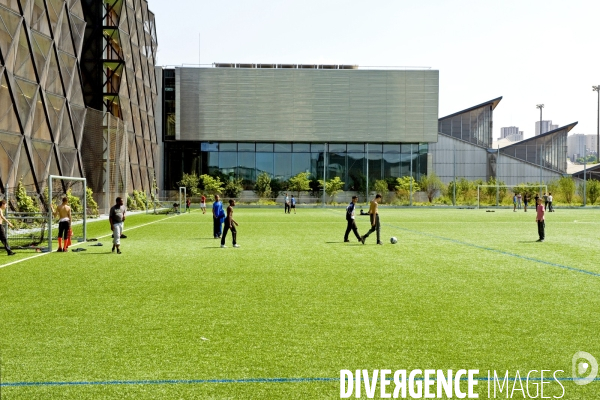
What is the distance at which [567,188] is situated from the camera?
81000 millimetres

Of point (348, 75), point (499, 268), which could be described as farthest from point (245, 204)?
point (499, 268)

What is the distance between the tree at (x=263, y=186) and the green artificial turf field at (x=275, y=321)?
64.0 metres

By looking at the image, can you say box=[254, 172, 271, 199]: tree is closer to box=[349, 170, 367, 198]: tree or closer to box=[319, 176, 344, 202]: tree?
box=[319, 176, 344, 202]: tree

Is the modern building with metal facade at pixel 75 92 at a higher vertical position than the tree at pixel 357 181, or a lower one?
higher

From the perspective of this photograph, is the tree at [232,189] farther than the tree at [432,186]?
No

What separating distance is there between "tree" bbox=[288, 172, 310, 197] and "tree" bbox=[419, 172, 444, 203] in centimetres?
1533

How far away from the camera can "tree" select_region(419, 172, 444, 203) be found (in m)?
84.2

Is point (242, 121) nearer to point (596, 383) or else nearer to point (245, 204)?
point (245, 204)

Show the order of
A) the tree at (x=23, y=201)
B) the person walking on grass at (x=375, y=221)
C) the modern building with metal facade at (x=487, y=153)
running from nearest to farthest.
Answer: the person walking on grass at (x=375, y=221)
the tree at (x=23, y=201)
the modern building with metal facade at (x=487, y=153)

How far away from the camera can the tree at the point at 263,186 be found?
269 feet

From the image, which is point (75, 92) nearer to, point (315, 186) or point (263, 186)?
point (263, 186)

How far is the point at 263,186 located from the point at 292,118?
9607mm

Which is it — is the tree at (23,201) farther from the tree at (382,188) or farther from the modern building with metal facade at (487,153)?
the modern building with metal facade at (487,153)

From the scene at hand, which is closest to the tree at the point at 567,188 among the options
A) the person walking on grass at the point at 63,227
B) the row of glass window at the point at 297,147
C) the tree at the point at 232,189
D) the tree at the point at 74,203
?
the row of glass window at the point at 297,147
